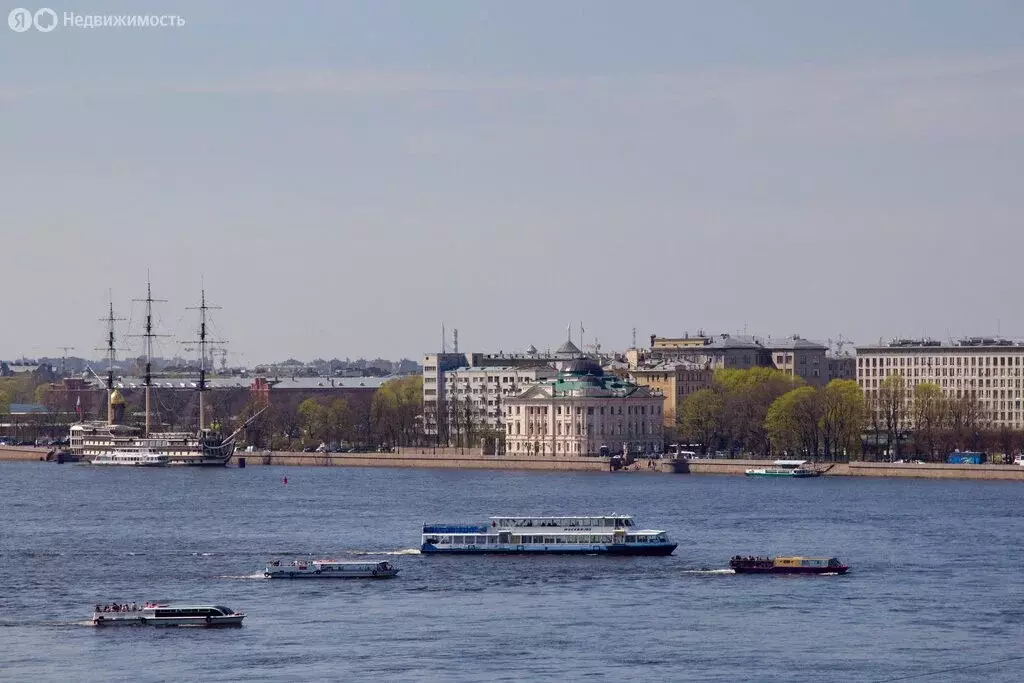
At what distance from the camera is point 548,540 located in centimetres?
5869


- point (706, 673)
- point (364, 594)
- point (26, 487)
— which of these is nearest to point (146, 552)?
point (364, 594)

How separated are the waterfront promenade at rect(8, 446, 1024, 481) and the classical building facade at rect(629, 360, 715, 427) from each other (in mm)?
15790

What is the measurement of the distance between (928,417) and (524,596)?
6031cm

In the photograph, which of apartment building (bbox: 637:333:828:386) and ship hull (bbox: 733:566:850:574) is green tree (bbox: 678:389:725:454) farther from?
ship hull (bbox: 733:566:850:574)

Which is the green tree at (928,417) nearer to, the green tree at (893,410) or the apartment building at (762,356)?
the green tree at (893,410)

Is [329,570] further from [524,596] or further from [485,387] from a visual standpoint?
[485,387]

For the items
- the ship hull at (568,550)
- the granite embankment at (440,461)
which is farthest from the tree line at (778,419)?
the ship hull at (568,550)

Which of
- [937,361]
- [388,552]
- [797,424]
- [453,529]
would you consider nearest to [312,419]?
[937,361]

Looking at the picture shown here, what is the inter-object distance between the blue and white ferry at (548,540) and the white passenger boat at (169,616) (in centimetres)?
1451

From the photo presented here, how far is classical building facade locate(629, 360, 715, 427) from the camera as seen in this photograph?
427ft

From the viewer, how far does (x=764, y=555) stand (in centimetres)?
5659

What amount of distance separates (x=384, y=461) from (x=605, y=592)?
218 ft

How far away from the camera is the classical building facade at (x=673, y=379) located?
13012 centimetres

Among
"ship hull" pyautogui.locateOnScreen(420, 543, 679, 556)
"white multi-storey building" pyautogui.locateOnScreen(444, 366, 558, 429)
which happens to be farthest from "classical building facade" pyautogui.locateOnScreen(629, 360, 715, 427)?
"ship hull" pyautogui.locateOnScreen(420, 543, 679, 556)
